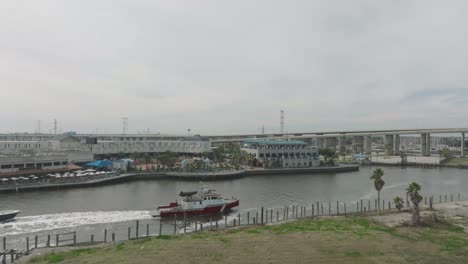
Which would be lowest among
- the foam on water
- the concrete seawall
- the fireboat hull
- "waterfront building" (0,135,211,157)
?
the foam on water

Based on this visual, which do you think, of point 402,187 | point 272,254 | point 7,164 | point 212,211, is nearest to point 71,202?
point 212,211

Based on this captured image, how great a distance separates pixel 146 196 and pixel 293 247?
85.0 feet

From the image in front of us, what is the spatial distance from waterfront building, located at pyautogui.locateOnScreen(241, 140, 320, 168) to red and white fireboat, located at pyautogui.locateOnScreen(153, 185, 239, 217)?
1481 inches

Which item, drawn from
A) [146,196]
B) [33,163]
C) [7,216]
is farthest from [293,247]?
[33,163]

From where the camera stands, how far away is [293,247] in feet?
58.5

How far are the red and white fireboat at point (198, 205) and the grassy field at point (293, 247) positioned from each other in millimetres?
8108

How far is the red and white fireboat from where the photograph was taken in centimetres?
2950

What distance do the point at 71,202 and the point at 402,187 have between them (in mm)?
46311

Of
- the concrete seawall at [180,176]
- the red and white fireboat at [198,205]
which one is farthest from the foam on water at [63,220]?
the concrete seawall at [180,176]

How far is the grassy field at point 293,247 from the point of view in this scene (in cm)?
1617

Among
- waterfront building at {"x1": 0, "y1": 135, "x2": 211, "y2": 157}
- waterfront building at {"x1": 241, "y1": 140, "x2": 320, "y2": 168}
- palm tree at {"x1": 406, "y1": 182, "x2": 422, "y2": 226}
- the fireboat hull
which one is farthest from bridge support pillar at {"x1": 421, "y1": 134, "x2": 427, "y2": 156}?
the fireboat hull

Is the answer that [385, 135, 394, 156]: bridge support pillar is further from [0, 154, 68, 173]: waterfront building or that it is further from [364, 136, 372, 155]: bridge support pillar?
[0, 154, 68, 173]: waterfront building

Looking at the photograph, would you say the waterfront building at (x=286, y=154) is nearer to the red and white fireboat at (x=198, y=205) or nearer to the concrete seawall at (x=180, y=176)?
the concrete seawall at (x=180, y=176)

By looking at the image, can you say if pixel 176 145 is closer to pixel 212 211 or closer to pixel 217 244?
pixel 212 211
